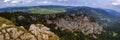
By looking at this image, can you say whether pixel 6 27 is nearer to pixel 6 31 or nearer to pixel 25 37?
pixel 6 31

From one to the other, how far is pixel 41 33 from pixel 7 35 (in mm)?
7289

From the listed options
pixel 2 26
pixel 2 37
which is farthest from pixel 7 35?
pixel 2 26

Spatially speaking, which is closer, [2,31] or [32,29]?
[2,31]

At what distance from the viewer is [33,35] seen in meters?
69.6

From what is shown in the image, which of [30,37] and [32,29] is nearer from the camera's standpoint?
[30,37]

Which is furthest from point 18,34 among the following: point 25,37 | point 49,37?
point 49,37

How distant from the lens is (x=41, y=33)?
7125cm

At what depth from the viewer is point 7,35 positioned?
67438 millimetres

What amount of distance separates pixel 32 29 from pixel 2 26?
6.26m

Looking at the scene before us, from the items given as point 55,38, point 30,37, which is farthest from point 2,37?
point 55,38

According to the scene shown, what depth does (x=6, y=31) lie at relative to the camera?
6981 cm

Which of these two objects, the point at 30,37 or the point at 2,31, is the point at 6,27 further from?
the point at 30,37

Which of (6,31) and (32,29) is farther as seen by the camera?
(32,29)

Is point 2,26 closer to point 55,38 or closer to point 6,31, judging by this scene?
point 6,31
